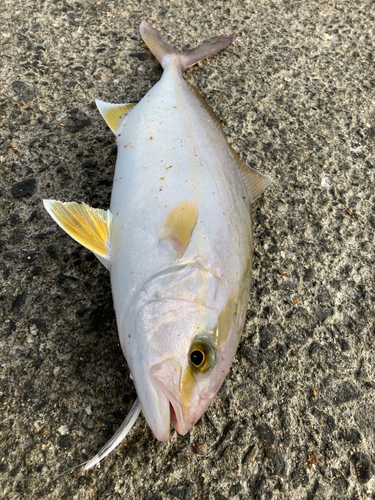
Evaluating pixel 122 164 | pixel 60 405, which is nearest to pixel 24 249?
pixel 122 164

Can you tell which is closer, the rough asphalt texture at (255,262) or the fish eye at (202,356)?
the fish eye at (202,356)

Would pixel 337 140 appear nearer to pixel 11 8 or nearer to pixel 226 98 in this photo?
pixel 226 98

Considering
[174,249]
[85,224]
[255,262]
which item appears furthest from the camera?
[255,262]

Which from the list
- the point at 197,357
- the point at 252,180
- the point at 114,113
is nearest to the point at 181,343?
the point at 197,357

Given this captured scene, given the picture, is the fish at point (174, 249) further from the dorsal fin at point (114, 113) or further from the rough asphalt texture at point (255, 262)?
the rough asphalt texture at point (255, 262)

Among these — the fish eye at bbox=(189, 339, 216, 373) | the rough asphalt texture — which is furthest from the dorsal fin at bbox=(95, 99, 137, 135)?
the fish eye at bbox=(189, 339, 216, 373)

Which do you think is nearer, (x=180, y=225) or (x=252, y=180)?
(x=180, y=225)

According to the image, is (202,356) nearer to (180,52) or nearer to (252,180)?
(252,180)

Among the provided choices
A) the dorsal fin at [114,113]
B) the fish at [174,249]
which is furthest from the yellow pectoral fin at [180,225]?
the dorsal fin at [114,113]
